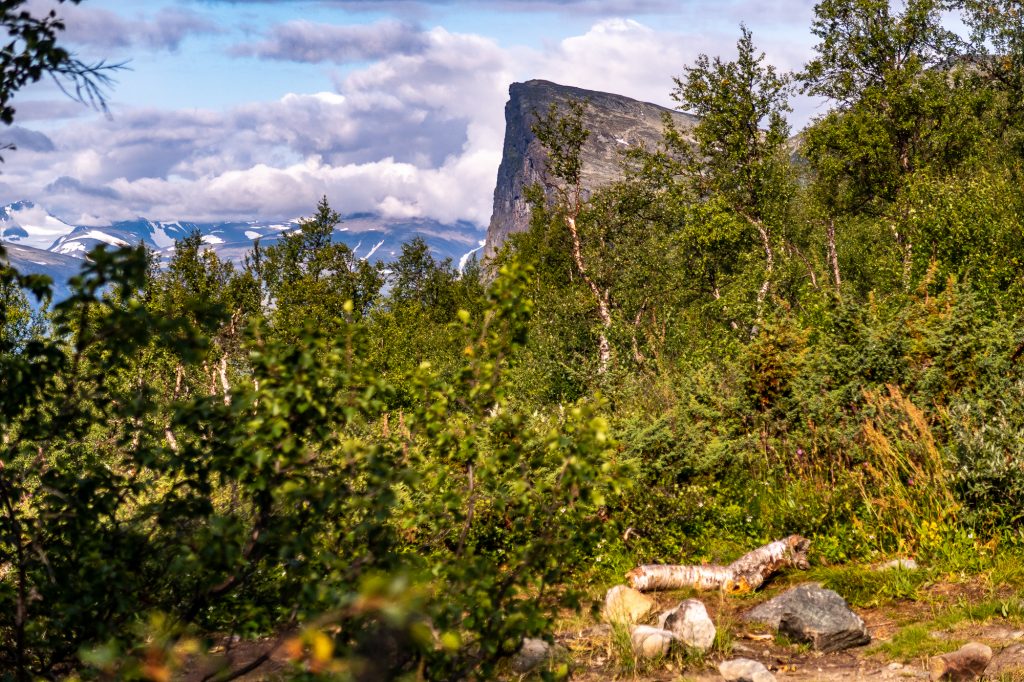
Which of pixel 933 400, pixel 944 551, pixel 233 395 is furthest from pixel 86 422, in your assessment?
pixel 933 400

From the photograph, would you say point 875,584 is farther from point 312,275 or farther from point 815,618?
point 312,275

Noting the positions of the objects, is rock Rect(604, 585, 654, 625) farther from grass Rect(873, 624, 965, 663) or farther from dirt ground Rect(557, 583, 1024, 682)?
grass Rect(873, 624, 965, 663)

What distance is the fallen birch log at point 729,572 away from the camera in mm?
9016

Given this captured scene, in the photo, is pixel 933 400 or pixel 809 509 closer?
pixel 809 509

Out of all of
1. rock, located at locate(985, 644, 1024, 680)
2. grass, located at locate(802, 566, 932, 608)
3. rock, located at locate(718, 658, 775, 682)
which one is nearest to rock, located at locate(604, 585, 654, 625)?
rock, located at locate(718, 658, 775, 682)

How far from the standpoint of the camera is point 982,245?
63.7 ft

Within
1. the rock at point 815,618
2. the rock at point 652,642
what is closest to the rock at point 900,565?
the rock at point 815,618

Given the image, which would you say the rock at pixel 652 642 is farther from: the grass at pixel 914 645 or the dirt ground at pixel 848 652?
the grass at pixel 914 645

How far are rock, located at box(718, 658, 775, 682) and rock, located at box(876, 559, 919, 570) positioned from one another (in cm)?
239

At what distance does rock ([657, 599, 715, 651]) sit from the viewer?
24.2 feet

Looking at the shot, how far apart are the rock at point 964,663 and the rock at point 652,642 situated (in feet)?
7.14

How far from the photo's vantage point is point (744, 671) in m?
6.81

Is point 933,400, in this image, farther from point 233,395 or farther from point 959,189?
point 959,189

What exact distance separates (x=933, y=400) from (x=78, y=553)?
10.7 meters
